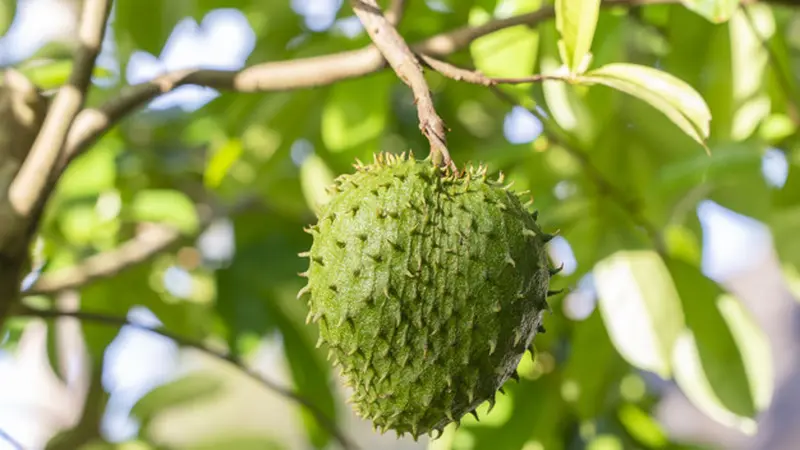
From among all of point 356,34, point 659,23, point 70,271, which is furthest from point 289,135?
point 659,23

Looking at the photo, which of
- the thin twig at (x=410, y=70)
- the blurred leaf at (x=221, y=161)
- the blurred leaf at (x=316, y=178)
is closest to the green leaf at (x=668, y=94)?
the thin twig at (x=410, y=70)

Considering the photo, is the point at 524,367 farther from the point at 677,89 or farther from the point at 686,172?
the point at 677,89

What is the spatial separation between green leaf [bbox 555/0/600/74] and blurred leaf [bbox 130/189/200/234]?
1.14 meters

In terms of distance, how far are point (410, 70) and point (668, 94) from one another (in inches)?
10.5

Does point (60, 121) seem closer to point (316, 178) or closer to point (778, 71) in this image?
point (316, 178)

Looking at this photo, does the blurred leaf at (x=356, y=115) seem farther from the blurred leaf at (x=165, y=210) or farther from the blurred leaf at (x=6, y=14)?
the blurred leaf at (x=6, y=14)

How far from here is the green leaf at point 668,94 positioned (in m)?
0.87

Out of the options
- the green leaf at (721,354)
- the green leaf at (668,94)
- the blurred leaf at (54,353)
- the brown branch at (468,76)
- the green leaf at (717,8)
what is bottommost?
the blurred leaf at (54,353)

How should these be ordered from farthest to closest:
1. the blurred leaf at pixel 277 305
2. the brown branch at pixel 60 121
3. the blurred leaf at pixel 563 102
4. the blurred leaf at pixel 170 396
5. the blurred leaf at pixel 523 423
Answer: the blurred leaf at pixel 277 305
the blurred leaf at pixel 170 396
the blurred leaf at pixel 523 423
the blurred leaf at pixel 563 102
the brown branch at pixel 60 121

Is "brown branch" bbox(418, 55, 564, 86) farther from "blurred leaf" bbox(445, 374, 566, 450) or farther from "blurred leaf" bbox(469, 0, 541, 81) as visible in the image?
"blurred leaf" bbox(445, 374, 566, 450)

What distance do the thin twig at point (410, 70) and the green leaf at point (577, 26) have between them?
152 mm

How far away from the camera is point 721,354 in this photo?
1391 millimetres

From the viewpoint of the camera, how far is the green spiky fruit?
34.5 inches

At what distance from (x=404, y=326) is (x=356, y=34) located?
2.74 ft
